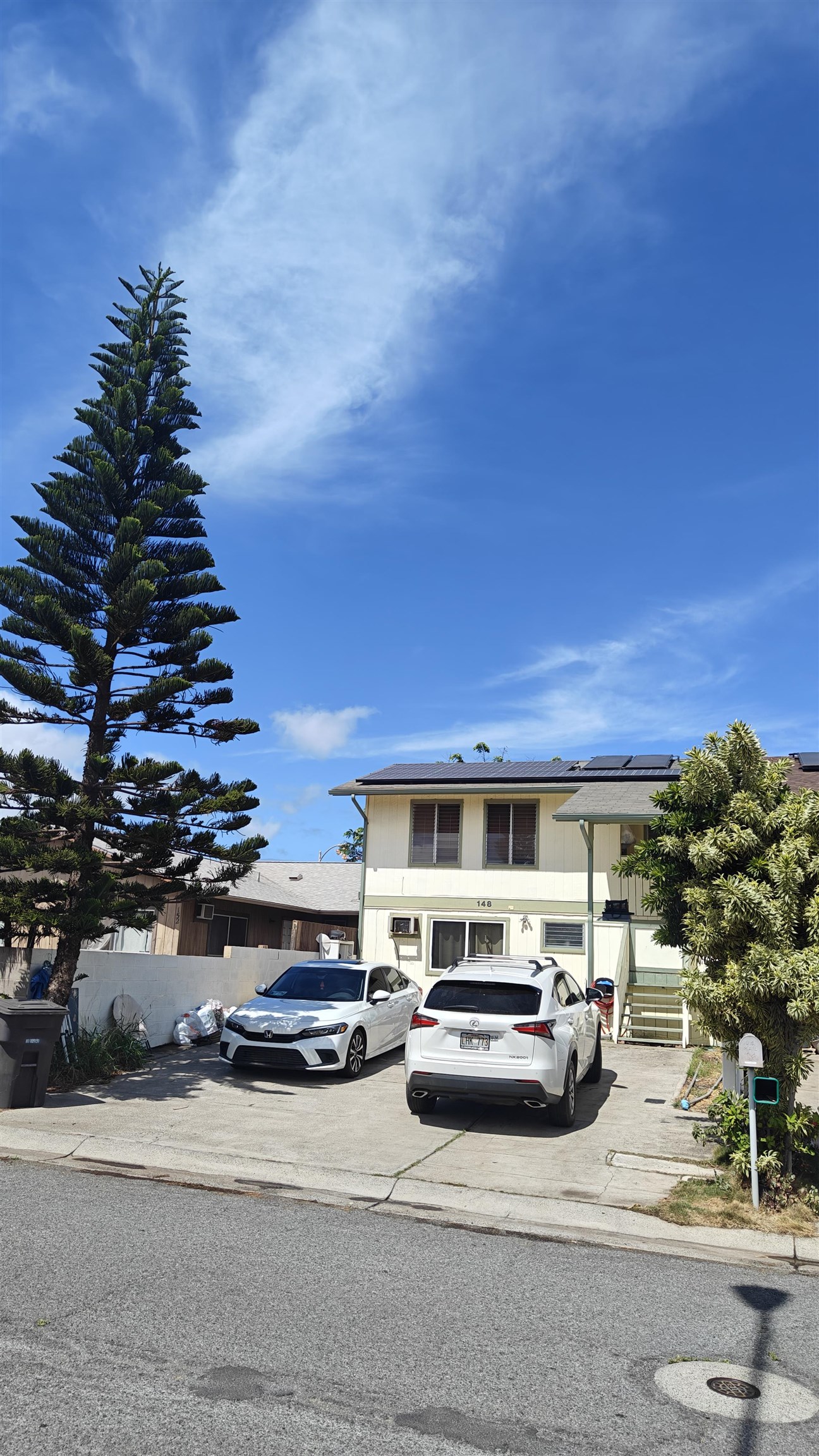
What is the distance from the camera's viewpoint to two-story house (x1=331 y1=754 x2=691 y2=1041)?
21.4 m

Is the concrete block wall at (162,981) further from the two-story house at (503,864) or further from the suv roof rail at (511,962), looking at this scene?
the suv roof rail at (511,962)

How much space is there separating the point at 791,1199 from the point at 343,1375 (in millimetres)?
5001

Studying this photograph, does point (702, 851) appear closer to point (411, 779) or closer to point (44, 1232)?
point (44, 1232)

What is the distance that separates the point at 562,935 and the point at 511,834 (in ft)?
8.45

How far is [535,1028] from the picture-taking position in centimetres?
993

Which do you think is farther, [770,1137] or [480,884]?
[480,884]

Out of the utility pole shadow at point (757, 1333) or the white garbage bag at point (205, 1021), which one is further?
the white garbage bag at point (205, 1021)

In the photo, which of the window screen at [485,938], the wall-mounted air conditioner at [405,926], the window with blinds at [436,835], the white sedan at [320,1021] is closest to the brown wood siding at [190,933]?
the wall-mounted air conditioner at [405,926]

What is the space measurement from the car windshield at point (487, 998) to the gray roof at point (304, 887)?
Result: 15076 mm

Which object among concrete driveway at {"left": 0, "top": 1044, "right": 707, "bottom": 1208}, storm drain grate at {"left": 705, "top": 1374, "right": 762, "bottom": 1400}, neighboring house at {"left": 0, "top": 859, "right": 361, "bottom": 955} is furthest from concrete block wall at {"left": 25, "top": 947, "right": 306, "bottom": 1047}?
storm drain grate at {"left": 705, "top": 1374, "right": 762, "bottom": 1400}

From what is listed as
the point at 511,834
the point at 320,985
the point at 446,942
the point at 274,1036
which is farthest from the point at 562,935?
the point at 274,1036

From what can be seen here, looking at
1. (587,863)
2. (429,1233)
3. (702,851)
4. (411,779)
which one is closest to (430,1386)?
(429,1233)

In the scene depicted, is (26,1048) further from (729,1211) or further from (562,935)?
(562,935)

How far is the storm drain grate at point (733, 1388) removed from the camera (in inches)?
171
